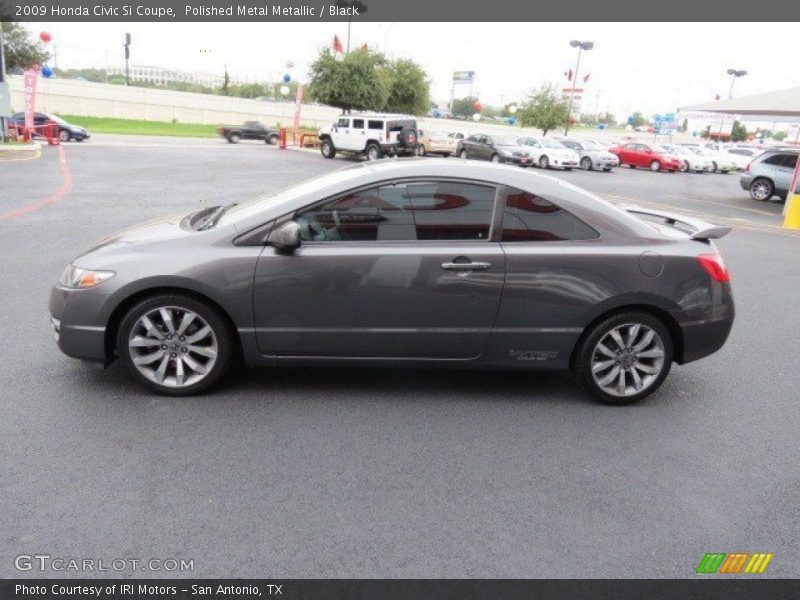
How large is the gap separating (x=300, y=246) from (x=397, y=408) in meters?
1.21

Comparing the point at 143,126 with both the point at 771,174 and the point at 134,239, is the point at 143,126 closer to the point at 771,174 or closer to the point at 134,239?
the point at 771,174

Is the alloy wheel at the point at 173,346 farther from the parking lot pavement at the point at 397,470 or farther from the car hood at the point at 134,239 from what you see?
the car hood at the point at 134,239

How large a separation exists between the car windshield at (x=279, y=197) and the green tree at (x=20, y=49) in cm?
5050

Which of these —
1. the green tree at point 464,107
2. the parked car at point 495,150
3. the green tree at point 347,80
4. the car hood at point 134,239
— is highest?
the green tree at point 464,107

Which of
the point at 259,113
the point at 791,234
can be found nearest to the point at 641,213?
the point at 791,234

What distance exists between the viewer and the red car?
37844 millimetres

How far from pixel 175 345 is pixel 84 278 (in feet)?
2.26

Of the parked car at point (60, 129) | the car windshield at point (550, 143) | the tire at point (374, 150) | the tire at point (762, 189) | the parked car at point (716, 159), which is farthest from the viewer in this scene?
the parked car at point (716, 159)

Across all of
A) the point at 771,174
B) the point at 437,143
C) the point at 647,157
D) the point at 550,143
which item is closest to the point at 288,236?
the point at 771,174

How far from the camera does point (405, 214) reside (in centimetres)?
416

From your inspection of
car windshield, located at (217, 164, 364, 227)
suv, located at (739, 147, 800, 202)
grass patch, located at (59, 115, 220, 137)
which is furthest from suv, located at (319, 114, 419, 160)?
car windshield, located at (217, 164, 364, 227)
